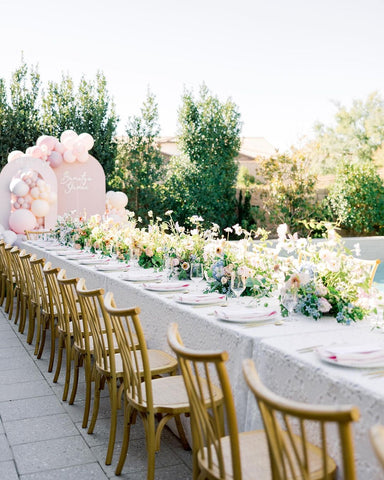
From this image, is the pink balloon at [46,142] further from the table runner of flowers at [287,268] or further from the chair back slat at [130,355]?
the chair back slat at [130,355]

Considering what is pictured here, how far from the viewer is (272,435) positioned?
1.63 meters

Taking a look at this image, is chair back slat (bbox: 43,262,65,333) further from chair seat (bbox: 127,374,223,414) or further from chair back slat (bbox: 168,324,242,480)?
chair back slat (bbox: 168,324,242,480)

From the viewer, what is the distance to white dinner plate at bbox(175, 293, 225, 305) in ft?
11.1

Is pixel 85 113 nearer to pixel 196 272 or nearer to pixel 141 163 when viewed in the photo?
pixel 141 163

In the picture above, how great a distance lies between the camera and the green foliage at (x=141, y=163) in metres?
16.9

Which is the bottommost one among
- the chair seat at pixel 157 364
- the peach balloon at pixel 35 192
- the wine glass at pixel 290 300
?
the chair seat at pixel 157 364

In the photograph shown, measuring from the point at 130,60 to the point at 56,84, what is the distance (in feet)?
20.5

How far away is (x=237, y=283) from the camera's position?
346cm

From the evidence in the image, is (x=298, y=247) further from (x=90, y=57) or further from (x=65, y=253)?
(x=90, y=57)

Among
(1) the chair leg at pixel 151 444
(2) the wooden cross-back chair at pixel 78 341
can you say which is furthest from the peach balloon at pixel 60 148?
(1) the chair leg at pixel 151 444

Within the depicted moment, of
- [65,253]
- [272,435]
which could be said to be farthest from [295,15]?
[272,435]

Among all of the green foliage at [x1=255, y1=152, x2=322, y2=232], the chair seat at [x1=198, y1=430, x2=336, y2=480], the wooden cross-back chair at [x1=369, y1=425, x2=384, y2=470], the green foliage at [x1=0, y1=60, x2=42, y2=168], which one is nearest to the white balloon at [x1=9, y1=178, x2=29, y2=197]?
the green foliage at [x1=0, y1=60, x2=42, y2=168]

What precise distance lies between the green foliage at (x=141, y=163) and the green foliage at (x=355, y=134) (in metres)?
18.2

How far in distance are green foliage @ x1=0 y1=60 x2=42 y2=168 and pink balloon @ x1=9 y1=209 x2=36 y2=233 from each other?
18.5 feet
